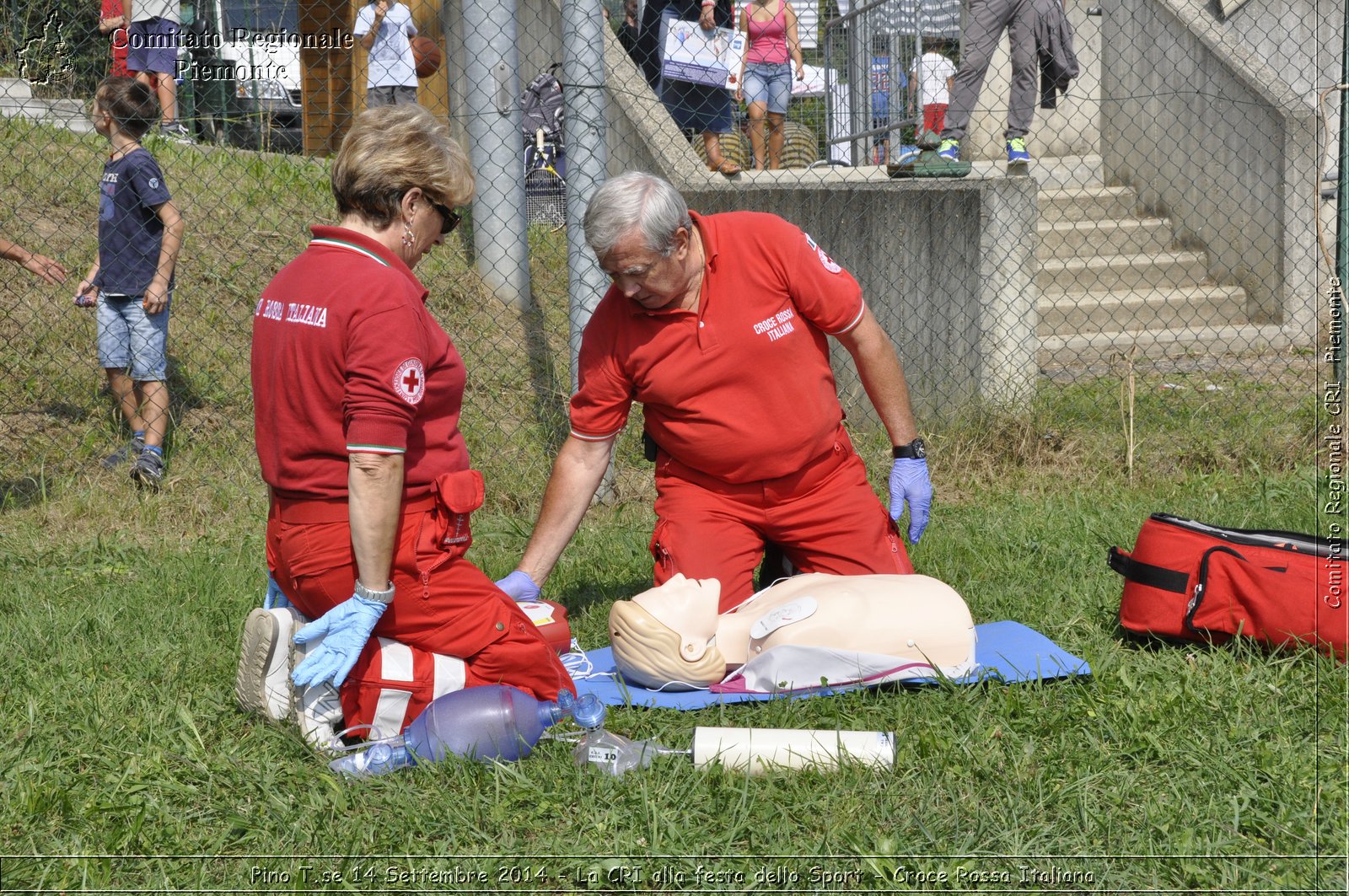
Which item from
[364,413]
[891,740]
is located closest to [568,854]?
[891,740]

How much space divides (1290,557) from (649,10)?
6564mm

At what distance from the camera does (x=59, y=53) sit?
888cm

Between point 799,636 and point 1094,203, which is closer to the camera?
point 799,636

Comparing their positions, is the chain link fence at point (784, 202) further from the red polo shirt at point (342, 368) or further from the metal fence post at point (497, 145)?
the red polo shirt at point (342, 368)

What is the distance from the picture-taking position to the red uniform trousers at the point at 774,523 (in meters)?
3.80

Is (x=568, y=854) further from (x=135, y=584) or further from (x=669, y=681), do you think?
(x=135, y=584)

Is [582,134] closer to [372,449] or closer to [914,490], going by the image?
[914,490]

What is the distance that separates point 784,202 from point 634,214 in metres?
3.96

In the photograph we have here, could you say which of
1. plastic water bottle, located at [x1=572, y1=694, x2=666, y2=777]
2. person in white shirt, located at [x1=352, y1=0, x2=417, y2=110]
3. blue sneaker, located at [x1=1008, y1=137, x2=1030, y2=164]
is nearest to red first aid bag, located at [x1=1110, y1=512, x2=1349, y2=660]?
plastic water bottle, located at [x1=572, y1=694, x2=666, y2=777]

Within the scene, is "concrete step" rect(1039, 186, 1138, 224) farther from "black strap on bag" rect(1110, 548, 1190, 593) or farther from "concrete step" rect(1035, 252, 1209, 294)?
"black strap on bag" rect(1110, 548, 1190, 593)

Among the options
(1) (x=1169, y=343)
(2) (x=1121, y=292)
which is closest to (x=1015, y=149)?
(2) (x=1121, y=292)

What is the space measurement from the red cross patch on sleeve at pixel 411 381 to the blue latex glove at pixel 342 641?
1.59 ft

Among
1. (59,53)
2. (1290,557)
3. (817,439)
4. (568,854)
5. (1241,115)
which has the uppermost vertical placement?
(59,53)

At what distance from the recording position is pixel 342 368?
108 inches
